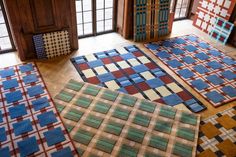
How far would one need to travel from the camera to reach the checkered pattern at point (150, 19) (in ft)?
22.5

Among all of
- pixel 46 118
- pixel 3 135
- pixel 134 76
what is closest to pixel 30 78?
pixel 46 118

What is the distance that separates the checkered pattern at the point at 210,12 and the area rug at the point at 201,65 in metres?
0.67

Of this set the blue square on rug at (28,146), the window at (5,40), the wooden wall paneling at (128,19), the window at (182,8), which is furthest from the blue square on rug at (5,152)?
the window at (182,8)

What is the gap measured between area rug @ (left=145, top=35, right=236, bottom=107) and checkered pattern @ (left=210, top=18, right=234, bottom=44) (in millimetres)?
490

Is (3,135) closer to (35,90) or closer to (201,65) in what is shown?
(35,90)

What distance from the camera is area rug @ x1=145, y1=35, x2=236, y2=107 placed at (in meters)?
5.53

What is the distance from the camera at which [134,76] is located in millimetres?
5840

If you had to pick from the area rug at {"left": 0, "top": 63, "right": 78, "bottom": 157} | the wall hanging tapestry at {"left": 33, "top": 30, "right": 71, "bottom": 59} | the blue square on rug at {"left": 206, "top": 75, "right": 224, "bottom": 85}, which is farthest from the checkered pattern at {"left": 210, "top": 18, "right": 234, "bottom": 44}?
the area rug at {"left": 0, "top": 63, "right": 78, "bottom": 157}

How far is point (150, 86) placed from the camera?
18.2ft

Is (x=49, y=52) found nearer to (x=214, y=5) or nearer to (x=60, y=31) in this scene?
(x=60, y=31)

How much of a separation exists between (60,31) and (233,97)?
4.35 meters

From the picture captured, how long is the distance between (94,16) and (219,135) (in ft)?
14.8

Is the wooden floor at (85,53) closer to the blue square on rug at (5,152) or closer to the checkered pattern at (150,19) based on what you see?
the checkered pattern at (150,19)

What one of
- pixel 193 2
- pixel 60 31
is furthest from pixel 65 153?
pixel 193 2
